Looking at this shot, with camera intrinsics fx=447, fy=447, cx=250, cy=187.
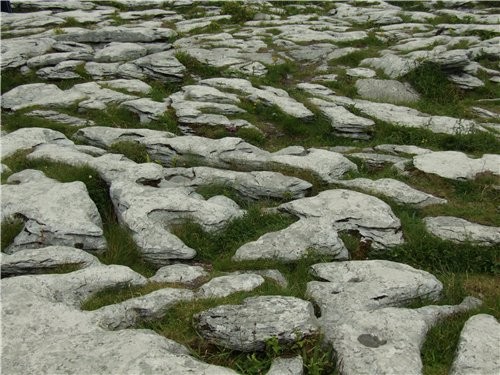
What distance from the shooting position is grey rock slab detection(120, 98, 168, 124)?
1652cm

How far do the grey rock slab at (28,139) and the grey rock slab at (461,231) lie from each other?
10.9m

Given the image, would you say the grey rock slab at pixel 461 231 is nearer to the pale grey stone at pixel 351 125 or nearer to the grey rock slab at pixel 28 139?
the pale grey stone at pixel 351 125

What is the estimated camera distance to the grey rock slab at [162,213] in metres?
9.09

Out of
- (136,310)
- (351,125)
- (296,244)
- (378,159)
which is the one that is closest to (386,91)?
(351,125)

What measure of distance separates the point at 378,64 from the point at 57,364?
21.1 meters

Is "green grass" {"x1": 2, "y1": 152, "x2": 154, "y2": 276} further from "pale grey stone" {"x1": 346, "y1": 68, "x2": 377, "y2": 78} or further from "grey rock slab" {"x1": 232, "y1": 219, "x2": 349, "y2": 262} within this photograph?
"pale grey stone" {"x1": 346, "y1": 68, "x2": 377, "y2": 78}

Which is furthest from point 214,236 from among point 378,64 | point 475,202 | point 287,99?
point 378,64

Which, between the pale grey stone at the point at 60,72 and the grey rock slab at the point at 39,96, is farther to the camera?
the pale grey stone at the point at 60,72

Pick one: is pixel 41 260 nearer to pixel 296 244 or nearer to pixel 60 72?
pixel 296 244

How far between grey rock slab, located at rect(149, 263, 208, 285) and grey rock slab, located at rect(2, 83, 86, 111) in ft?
39.1

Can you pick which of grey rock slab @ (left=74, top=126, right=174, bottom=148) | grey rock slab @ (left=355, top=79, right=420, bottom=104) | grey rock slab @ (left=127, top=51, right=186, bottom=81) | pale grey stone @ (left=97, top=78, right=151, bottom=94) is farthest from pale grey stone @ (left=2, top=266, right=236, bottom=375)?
grey rock slab @ (left=355, top=79, right=420, bottom=104)

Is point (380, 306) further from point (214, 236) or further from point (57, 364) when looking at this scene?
point (57, 364)

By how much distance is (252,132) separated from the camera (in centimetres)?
1542

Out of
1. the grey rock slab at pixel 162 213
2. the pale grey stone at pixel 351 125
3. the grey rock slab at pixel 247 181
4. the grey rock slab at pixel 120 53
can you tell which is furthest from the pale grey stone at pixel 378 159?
the grey rock slab at pixel 120 53
